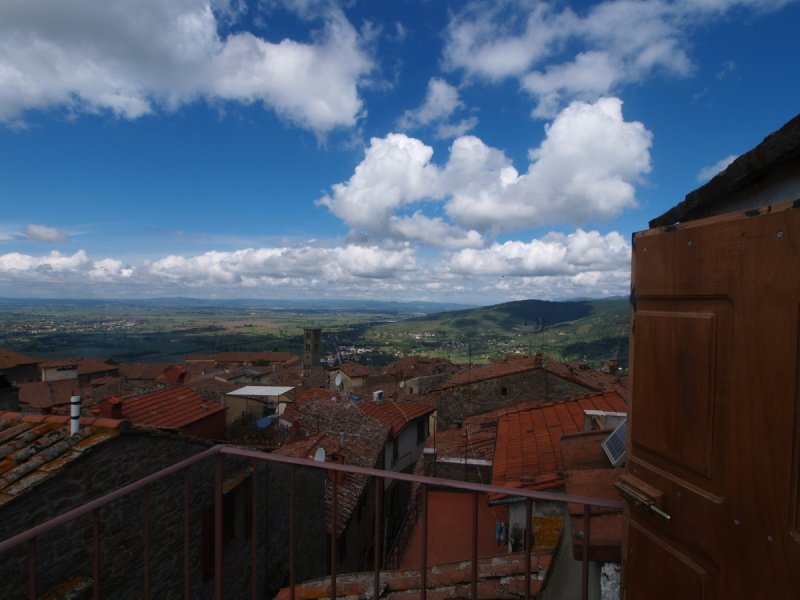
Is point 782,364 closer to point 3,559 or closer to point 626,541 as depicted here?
point 626,541

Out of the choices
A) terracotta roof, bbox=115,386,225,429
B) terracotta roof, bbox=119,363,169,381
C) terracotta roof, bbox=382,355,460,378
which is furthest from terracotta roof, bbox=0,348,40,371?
terracotta roof, bbox=115,386,225,429

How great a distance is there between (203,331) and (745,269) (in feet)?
486

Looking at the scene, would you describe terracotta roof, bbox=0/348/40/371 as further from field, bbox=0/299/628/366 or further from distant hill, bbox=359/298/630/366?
distant hill, bbox=359/298/630/366

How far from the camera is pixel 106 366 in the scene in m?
54.7

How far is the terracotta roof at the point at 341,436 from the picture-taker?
38.3 ft

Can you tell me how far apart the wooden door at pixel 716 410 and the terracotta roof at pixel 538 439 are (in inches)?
183

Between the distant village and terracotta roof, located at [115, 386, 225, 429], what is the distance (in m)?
0.04

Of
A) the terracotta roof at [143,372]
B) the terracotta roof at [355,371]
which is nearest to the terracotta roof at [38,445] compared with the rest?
the terracotta roof at [355,371]

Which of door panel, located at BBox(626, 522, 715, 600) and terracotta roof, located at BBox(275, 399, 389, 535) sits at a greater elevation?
door panel, located at BBox(626, 522, 715, 600)

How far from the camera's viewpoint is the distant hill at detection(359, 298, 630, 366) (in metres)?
43.2

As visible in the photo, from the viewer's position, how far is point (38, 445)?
5133 millimetres

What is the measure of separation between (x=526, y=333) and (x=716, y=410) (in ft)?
160

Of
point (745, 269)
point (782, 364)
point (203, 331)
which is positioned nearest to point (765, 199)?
point (745, 269)

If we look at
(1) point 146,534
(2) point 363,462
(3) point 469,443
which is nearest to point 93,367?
(2) point 363,462
